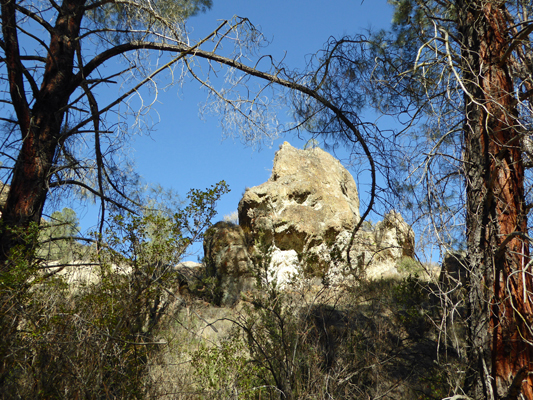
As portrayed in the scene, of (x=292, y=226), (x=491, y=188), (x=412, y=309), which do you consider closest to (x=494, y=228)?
(x=491, y=188)

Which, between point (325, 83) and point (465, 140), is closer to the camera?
point (465, 140)

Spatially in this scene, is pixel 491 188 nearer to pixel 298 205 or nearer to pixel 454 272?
pixel 454 272

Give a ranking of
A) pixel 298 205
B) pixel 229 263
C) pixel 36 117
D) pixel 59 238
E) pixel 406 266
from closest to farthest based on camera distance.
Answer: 1. pixel 36 117
2. pixel 59 238
3. pixel 229 263
4. pixel 298 205
5. pixel 406 266

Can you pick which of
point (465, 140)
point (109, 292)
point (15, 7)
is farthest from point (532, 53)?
point (15, 7)

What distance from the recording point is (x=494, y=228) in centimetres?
340

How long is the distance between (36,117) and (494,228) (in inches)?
202

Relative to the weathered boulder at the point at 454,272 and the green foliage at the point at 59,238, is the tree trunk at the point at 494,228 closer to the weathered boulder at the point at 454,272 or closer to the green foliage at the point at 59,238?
the weathered boulder at the point at 454,272

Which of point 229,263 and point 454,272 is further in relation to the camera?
point 229,263

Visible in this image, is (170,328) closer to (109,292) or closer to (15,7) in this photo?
(109,292)

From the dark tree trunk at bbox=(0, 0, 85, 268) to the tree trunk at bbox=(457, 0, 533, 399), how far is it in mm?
4463

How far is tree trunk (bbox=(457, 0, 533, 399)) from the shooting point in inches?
126

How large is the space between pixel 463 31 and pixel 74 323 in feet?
14.6

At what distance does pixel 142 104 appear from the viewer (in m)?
5.06

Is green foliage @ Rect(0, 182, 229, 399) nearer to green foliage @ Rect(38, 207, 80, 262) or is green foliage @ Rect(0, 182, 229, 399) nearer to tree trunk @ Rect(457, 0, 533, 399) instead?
green foliage @ Rect(38, 207, 80, 262)
